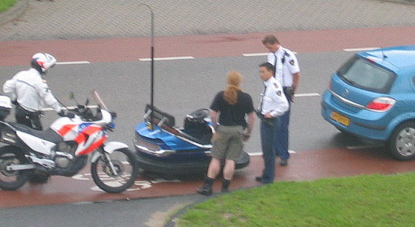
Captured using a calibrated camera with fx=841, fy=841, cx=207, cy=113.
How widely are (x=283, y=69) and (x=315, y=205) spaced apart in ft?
9.91

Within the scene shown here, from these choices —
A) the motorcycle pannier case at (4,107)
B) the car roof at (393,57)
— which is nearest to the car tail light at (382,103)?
the car roof at (393,57)

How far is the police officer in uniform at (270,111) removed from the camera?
11.2m

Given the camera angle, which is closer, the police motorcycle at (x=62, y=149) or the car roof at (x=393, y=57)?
the police motorcycle at (x=62, y=149)

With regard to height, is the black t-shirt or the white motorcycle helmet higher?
the white motorcycle helmet

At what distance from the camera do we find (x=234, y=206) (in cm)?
997

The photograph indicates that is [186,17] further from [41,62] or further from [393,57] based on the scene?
[41,62]

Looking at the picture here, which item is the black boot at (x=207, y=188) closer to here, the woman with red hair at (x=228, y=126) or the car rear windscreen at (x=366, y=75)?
the woman with red hair at (x=228, y=126)

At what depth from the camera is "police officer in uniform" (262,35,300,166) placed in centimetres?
1232

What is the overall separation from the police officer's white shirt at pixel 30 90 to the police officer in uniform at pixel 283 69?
10.8 ft

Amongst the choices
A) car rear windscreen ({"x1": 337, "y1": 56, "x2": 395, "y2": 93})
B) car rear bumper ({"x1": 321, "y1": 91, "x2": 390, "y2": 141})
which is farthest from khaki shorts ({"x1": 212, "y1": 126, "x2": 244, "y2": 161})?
car rear windscreen ({"x1": 337, "y1": 56, "x2": 395, "y2": 93})

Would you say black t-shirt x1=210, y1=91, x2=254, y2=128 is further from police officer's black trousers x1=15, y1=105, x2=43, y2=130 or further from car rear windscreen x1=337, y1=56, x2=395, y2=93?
car rear windscreen x1=337, y1=56, x2=395, y2=93

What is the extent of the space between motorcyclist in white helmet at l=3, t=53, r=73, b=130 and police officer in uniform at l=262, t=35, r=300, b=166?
3223 millimetres

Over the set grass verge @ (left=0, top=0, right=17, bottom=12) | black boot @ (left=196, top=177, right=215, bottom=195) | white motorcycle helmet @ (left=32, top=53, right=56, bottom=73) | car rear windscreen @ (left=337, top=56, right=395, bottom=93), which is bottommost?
black boot @ (left=196, top=177, right=215, bottom=195)

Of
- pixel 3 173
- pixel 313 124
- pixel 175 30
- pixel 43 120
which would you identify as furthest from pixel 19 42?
pixel 3 173
